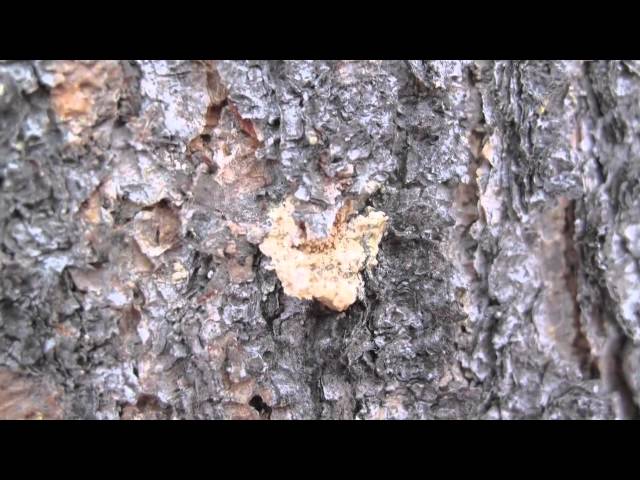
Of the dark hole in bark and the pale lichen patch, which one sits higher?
the pale lichen patch

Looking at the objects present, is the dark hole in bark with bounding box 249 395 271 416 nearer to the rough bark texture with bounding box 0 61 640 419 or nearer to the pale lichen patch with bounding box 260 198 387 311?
the rough bark texture with bounding box 0 61 640 419

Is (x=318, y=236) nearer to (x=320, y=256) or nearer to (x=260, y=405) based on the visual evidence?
(x=320, y=256)

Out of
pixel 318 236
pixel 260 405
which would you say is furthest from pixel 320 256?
pixel 260 405

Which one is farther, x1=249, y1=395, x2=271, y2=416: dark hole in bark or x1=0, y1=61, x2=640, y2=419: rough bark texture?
x1=249, y1=395, x2=271, y2=416: dark hole in bark

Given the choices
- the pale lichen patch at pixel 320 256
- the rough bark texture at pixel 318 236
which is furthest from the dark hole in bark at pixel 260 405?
the pale lichen patch at pixel 320 256

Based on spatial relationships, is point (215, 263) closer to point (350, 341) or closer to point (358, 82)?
point (350, 341)

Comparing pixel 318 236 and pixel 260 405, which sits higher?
pixel 318 236

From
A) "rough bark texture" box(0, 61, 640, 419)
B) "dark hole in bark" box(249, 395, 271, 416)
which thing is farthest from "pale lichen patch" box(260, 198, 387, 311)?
"dark hole in bark" box(249, 395, 271, 416)
